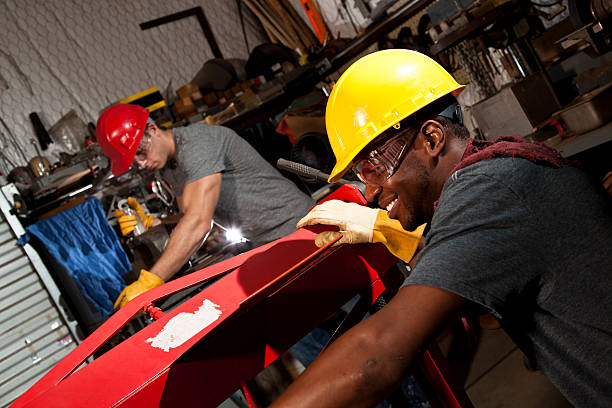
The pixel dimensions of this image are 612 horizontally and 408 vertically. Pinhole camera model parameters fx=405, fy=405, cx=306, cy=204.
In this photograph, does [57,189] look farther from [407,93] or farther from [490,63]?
[490,63]

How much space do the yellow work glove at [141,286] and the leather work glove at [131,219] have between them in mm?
2813

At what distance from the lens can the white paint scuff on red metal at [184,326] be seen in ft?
3.80

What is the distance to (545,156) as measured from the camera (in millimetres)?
859

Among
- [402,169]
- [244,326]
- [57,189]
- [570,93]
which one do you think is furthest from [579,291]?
[57,189]

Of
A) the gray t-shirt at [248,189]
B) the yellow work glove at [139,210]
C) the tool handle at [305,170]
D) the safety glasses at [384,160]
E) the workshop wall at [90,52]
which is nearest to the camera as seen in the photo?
the safety glasses at [384,160]

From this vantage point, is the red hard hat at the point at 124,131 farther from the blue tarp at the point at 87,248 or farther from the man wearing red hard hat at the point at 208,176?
the blue tarp at the point at 87,248

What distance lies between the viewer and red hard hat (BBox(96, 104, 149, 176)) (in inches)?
109

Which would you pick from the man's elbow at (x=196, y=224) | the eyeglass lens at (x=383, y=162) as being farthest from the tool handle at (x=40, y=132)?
the eyeglass lens at (x=383, y=162)

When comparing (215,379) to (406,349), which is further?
(215,379)

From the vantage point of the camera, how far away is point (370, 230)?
149cm

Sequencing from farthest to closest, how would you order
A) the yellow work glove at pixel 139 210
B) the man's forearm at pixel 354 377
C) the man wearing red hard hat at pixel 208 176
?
the yellow work glove at pixel 139 210 < the man wearing red hard hat at pixel 208 176 < the man's forearm at pixel 354 377

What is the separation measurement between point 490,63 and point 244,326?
170 inches

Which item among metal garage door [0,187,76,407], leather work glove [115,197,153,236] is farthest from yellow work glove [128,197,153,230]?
metal garage door [0,187,76,407]

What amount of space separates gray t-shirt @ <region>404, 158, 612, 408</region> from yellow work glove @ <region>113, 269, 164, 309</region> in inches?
66.3
